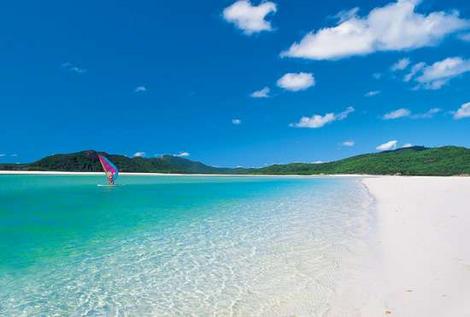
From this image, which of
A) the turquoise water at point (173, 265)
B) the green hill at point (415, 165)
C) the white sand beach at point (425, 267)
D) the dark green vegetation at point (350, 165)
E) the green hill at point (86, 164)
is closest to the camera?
the white sand beach at point (425, 267)

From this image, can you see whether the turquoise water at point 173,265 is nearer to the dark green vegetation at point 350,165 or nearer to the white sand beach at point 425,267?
the white sand beach at point 425,267

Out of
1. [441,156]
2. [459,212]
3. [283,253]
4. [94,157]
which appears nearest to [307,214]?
[459,212]

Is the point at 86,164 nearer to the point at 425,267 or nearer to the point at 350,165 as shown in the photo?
the point at 350,165

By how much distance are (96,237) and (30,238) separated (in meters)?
1.57

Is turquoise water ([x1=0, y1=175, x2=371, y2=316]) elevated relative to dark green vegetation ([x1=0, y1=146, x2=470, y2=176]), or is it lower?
lower

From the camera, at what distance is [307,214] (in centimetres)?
1321

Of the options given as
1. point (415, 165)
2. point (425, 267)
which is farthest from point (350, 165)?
point (425, 267)

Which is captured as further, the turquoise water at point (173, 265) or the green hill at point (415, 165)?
the green hill at point (415, 165)

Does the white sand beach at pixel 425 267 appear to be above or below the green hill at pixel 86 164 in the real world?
below

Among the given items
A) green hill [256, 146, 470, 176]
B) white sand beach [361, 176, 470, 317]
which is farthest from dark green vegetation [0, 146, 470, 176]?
white sand beach [361, 176, 470, 317]

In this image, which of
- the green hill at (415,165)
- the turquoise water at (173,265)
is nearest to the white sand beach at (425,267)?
the turquoise water at (173,265)

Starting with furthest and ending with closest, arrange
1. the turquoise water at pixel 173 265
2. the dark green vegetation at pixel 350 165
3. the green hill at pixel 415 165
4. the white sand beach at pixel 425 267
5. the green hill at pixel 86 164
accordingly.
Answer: the green hill at pixel 86 164, the dark green vegetation at pixel 350 165, the green hill at pixel 415 165, the turquoise water at pixel 173 265, the white sand beach at pixel 425 267

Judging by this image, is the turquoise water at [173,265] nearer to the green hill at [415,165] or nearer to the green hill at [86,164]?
the green hill at [415,165]

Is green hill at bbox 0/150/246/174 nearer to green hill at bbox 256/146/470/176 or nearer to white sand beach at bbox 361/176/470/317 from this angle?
green hill at bbox 256/146/470/176
